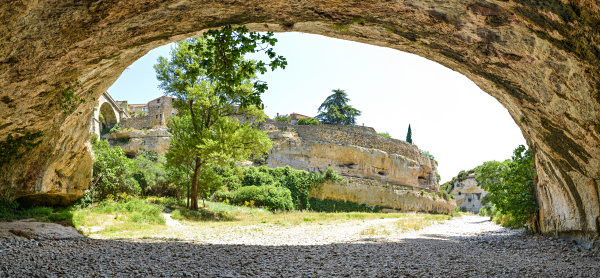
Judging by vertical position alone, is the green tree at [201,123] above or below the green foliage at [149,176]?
above

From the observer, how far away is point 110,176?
45.0 feet

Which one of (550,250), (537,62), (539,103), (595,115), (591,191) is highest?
(537,62)

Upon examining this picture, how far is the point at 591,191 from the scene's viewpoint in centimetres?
586

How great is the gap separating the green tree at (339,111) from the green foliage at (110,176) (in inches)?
1134

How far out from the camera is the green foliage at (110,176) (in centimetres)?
1341

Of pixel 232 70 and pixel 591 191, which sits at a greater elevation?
pixel 232 70

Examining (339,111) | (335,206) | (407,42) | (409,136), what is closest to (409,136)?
(409,136)

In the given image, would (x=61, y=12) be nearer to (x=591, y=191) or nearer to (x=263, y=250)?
(x=263, y=250)

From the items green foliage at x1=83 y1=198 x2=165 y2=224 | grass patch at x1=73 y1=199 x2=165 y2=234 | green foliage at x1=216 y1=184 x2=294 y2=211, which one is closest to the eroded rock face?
grass patch at x1=73 y1=199 x2=165 y2=234

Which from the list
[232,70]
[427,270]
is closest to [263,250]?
[427,270]

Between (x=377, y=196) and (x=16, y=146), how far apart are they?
27.4 m

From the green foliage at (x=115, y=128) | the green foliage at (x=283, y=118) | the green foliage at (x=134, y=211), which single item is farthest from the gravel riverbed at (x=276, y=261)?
the green foliage at (x=283, y=118)

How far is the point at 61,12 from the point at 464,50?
4.90 m

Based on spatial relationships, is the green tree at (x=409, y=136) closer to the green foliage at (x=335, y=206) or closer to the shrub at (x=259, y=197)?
the green foliage at (x=335, y=206)
